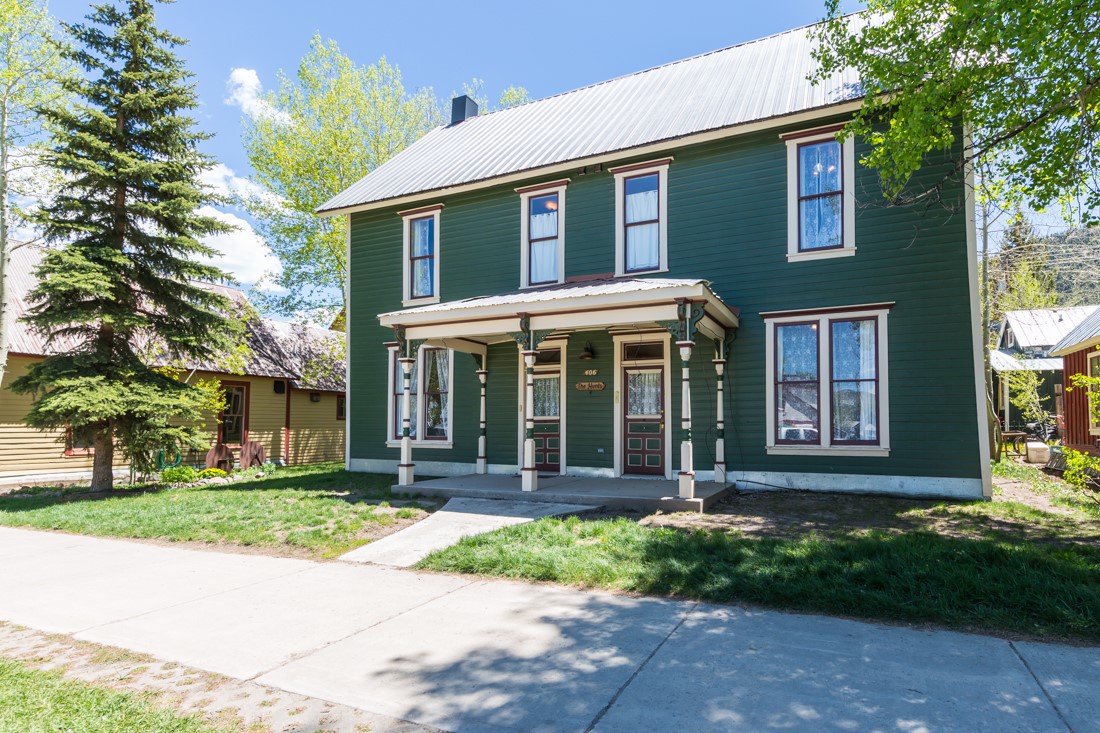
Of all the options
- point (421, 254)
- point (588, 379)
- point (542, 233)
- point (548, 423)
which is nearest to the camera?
point (588, 379)

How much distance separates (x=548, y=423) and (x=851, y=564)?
7680 mm

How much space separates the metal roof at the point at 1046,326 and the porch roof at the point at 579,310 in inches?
863

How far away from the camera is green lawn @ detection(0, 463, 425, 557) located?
816 cm

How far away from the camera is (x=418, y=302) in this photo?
555 inches

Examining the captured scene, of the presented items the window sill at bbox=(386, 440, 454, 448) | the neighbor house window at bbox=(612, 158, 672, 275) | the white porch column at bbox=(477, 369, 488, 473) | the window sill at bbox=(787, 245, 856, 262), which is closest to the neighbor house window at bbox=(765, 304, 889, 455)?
the window sill at bbox=(787, 245, 856, 262)

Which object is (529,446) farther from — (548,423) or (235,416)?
(235,416)

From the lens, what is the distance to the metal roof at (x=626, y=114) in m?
11.3

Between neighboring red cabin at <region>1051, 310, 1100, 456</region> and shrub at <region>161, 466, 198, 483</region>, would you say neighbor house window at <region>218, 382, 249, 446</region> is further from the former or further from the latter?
neighboring red cabin at <region>1051, 310, 1100, 456</region>

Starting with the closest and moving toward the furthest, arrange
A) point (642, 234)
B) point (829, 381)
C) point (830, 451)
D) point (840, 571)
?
point (840, 571) < point (830, 451) < point (829, 381) < point (642, 234)

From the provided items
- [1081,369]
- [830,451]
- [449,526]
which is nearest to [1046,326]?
[1081,369]

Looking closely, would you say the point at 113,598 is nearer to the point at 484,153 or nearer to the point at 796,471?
the point at 796,471

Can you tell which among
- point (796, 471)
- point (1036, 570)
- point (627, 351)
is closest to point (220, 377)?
point (627, 351)

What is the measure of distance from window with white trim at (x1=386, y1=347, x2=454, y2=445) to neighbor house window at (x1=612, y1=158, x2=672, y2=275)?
4.45 m

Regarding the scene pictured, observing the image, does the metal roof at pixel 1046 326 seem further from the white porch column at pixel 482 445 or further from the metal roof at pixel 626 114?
the white porch column at pixel 482 445
